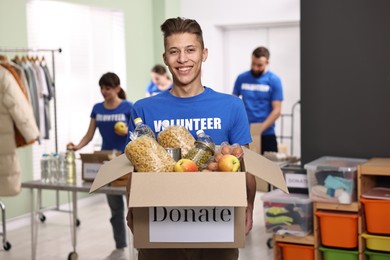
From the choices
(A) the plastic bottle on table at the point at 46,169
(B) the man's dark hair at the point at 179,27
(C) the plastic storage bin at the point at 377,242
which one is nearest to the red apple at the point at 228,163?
(B) the man's dark hair at the point at 179,27

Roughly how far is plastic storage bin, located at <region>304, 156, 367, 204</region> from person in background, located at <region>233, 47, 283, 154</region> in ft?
5.73

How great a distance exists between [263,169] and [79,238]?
3774 mm

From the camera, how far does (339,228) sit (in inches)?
145

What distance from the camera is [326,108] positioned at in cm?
396

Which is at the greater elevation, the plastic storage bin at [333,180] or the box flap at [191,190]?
the box flap at [191,190]

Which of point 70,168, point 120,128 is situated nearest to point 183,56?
point 70,168

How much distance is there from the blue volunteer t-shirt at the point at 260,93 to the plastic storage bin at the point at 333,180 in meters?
1.86

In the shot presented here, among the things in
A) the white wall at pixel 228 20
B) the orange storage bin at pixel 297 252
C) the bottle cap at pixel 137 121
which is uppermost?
the white wall at pixel 228 20

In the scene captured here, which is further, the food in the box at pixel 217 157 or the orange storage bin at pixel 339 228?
the orange storage bin at pixel 339 228

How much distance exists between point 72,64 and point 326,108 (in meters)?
3.53

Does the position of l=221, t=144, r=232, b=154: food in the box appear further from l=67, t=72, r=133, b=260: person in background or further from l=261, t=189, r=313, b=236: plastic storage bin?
l=67, t=72, r=133, b=260: person in background

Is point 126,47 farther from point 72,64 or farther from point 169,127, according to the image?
point 169,127

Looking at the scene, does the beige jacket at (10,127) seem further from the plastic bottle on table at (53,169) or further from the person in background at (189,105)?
the person in background at (189,105)

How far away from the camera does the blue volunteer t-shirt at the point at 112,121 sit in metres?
4.67
